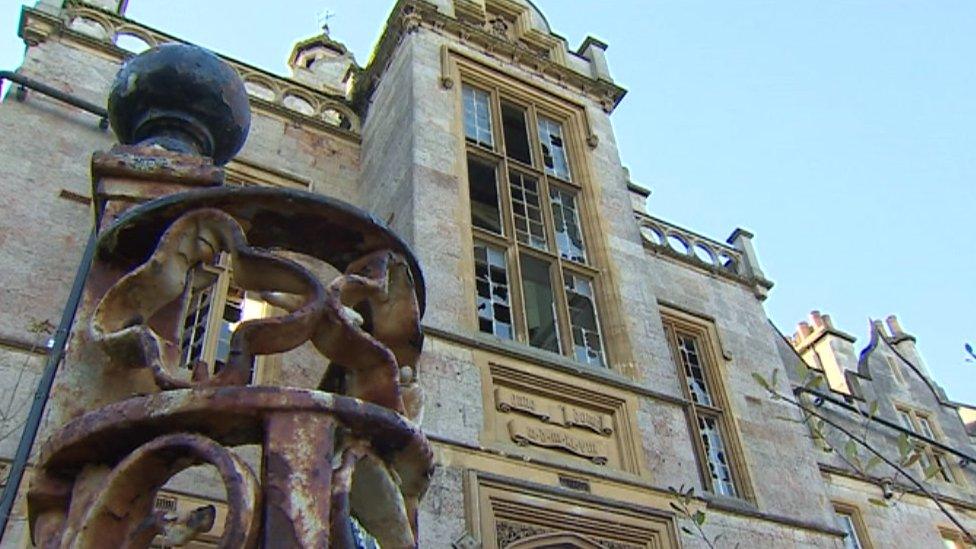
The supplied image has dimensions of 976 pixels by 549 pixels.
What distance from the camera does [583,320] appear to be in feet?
26.5

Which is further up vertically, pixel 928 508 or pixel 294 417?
pixel 928 508

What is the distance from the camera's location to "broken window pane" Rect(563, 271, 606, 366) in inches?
304

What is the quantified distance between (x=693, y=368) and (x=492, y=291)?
3.59m

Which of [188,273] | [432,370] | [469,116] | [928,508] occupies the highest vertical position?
[469,116]

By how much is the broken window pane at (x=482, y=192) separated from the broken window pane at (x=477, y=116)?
27 centimetres

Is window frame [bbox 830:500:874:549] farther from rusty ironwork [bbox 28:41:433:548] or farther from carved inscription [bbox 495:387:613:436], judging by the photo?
rusty ironwork [bbox 28:41:433:548]

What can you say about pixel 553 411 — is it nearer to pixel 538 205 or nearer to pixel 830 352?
pixel 538 205

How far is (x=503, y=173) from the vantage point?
881 cm

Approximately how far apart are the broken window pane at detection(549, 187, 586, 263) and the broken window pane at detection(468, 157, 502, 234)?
60cm

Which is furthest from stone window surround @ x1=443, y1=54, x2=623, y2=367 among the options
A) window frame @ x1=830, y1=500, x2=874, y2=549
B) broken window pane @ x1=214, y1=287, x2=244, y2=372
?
window frame @ x1=830, y1=500, x2=874, y2=549

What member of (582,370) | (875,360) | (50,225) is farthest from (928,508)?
(50,225)

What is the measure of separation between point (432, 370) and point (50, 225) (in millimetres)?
3380

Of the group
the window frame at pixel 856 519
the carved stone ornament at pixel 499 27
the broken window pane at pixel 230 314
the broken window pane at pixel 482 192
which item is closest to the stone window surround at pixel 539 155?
the broken window pane at pixel 482 192

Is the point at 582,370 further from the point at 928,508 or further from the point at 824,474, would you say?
the point at 928,508
